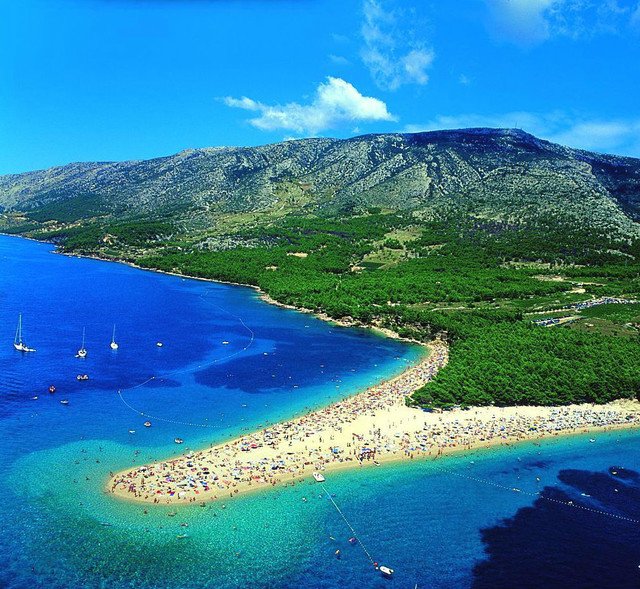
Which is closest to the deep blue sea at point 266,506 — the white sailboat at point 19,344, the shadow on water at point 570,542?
the shadow on water at point 570,542

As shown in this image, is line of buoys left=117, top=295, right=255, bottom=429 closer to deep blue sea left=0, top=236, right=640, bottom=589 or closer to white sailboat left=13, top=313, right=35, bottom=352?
deep blue sea left=0, top=236, right=640, bottom=589

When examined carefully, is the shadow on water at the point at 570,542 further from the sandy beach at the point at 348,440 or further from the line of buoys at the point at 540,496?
the sandy beach at the point at 348,440

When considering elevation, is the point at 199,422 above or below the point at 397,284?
below

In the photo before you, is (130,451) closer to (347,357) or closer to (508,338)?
(347,357)

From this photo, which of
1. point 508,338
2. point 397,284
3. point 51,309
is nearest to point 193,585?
point 508,338

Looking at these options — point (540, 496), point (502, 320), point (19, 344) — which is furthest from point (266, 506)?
point (502, 320)
